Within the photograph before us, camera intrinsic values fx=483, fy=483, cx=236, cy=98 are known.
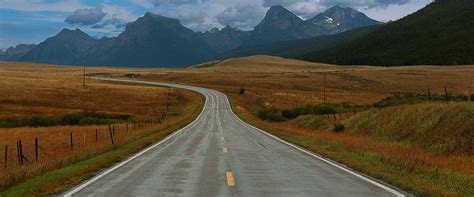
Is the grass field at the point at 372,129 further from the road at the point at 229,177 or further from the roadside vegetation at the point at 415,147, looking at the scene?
the road at the point at 229,177

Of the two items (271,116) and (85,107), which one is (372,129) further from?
(85,107)

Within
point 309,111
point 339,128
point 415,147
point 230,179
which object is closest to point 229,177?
point 230,179

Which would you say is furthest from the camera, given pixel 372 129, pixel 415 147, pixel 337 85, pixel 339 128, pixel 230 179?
pixel 337 85

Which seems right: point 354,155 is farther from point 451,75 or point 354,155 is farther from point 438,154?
point 451,75

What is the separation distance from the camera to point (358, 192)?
37.5ft

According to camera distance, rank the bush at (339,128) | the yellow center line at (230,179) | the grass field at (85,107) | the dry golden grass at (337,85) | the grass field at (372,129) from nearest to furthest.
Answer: the yellow center line at (230,179) < the grass field at (372,129) < the bush at (339,128) < the grass field at (85,107) < the dry golden grass at (337,85)

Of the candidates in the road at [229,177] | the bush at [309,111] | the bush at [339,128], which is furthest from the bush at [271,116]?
the road at [229,177]

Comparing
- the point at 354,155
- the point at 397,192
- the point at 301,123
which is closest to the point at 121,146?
the point at 354,155

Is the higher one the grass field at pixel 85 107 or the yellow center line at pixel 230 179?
the yellow center line at pixel 230 179

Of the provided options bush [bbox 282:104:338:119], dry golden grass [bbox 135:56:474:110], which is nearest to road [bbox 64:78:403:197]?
bush [bbox 282:104:338:119]

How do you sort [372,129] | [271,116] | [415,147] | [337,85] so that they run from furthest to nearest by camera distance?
[337,85] < [271,116] < [372,129] < [415,147]

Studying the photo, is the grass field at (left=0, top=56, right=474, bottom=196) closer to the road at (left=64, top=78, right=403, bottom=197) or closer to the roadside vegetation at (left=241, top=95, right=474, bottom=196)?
the roadside vegetation at (left=241, top=95, right=474, bottom=196)

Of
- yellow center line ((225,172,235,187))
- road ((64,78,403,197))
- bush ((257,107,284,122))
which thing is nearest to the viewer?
road ((64,78,403,197))

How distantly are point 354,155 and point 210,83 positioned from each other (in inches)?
4780
